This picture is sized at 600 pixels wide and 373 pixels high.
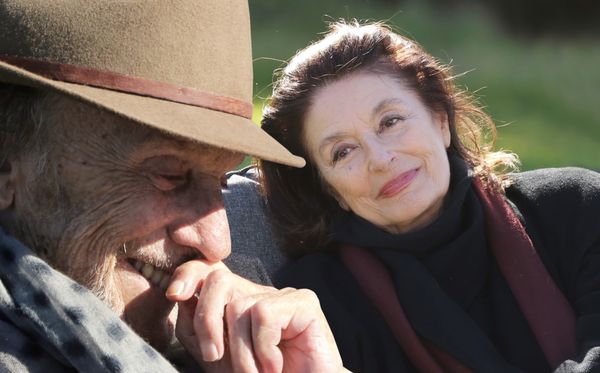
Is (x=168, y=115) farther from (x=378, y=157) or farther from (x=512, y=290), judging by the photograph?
(x=512, y=290)

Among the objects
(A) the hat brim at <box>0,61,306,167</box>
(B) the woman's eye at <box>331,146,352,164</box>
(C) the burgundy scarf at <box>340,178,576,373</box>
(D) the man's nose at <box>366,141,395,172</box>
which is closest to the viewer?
(A) the hat brim at <box>0,61,306,167</box>

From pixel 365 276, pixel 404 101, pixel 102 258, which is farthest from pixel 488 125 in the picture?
pixel 102 258

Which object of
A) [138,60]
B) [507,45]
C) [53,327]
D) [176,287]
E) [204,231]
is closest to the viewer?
[53,327]

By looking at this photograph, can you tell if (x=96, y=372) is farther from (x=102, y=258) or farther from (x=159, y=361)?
(x=102, y=258)

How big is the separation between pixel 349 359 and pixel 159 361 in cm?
127

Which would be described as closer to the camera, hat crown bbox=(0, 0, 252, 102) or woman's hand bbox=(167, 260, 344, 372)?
hat crown bbox=(0, 0, 252, 102)

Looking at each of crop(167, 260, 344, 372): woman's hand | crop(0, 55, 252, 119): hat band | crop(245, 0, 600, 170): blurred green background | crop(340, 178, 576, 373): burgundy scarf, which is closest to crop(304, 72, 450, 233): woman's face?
crop(340, 178, 576, 373): burgundy scarf

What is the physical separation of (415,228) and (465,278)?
0.28 metres

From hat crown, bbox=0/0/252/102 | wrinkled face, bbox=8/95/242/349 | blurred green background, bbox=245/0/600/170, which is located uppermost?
hat crown, bbox=0/0/252/102

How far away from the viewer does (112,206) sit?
2.65 m

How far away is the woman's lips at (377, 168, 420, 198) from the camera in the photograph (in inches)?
152

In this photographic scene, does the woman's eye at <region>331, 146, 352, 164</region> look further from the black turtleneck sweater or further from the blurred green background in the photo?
the blurred green background

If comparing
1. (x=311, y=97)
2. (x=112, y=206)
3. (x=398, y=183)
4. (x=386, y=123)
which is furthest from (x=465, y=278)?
(x=112, y=206)

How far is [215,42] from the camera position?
264 centimetres
